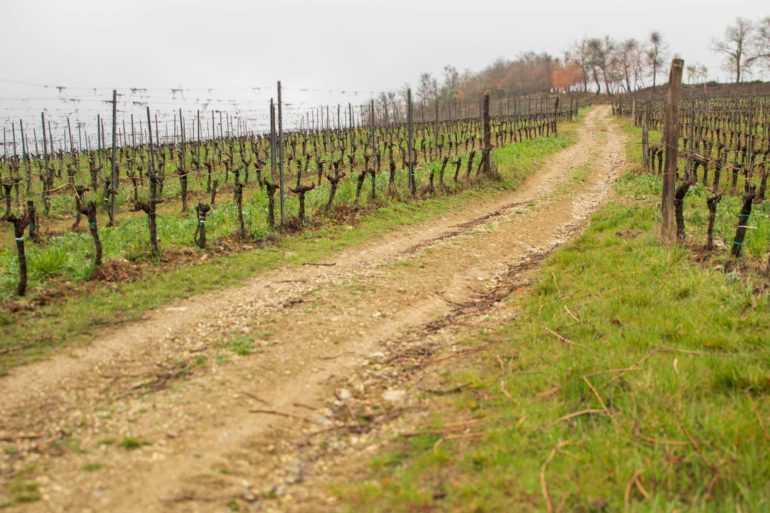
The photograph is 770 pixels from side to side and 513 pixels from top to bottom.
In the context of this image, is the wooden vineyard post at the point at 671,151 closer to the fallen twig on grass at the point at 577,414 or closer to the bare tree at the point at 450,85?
the fallen twig on grass at the point at 577,414

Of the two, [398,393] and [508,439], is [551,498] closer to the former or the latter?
[508,439]

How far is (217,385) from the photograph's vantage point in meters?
5.21

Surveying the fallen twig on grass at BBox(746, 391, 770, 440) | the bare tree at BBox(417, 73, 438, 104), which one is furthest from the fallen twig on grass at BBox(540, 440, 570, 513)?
the bare tree at BBox(417, 73, 438, 104)

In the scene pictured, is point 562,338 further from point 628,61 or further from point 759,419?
point 628,61

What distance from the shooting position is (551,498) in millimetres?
3602

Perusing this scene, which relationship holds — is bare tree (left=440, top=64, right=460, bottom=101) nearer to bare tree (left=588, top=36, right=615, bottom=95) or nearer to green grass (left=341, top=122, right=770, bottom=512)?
bare tree (left=588, top=36, right=615, bottom=95)

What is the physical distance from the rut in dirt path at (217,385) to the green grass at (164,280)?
298 millimetres

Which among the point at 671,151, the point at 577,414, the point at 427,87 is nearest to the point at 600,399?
the point at 577,414

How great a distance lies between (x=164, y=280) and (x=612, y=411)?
5858 millimetres

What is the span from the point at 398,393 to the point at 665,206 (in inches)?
220

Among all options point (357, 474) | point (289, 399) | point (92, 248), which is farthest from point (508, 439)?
point (92, 248)

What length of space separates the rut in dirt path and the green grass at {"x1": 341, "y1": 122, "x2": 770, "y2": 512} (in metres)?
0.88

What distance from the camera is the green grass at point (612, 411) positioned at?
362 cm

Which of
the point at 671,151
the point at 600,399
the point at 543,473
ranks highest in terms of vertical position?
the point at 671,151
